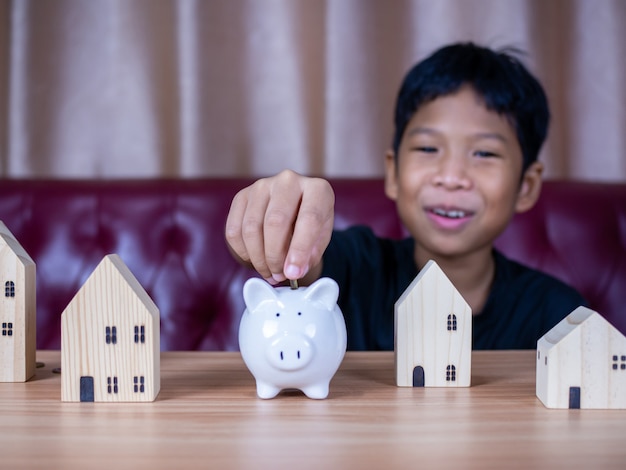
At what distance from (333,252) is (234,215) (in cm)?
55

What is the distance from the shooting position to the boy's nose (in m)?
1.29

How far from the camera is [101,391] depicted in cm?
72

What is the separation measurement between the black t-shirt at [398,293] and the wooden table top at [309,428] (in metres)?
0.54

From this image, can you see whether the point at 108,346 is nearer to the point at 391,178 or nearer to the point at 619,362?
the point at 619,362

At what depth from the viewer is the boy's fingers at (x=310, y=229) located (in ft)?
2.45

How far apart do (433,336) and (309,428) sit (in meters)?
0.21

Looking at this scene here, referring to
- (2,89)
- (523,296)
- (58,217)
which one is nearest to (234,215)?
(523,296)

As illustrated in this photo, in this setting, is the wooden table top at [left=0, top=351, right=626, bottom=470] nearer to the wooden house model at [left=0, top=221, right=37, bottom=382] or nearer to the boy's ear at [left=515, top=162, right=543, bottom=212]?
the wooden house model at [left=0, top=221, right=37, bottom=382]

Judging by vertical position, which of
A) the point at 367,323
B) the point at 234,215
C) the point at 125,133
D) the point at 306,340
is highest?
the point at 125,133

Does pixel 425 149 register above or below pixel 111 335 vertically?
above

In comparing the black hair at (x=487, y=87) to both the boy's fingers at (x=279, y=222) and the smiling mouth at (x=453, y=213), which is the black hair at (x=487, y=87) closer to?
the smiling mouth at (x=453, y=213)

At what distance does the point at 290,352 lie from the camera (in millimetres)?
697

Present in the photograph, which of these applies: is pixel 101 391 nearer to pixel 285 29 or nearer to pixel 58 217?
pixel 58 217

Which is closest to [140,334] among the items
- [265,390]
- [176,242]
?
[265,390]
